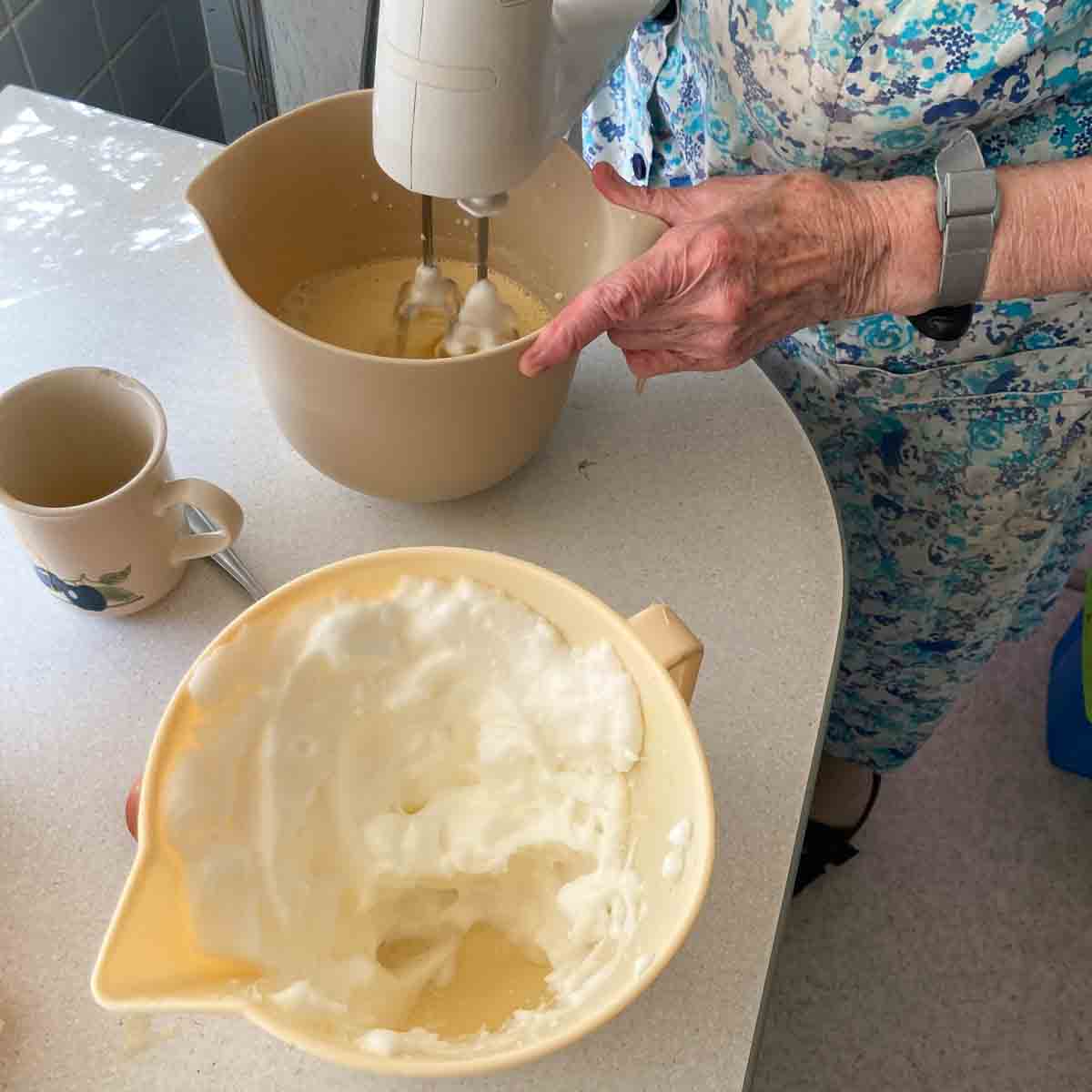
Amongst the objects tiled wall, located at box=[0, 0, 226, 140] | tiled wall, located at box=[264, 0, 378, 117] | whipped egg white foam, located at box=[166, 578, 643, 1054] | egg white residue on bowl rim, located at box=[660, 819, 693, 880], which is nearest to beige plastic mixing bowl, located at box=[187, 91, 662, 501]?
whipped egg white foam, located at box=[166, 578, 643, 1054]

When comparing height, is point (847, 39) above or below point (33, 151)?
above

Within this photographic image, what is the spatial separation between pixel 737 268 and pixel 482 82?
22 cm

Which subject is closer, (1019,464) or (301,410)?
(301,410)

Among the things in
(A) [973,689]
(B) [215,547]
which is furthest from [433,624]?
(A) [973,689]

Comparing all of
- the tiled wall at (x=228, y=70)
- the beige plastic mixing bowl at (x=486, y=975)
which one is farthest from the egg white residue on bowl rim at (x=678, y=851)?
the tiled wall at (x=228, y=70)

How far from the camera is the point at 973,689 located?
62.1 inches

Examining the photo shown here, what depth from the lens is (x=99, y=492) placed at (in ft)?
2.22

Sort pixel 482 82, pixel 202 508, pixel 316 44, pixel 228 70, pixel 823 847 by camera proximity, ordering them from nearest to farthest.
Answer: pixel 482 82 → pixel 202 508 → pixel 316 44 → pixel 823 847 → pixel 228 70

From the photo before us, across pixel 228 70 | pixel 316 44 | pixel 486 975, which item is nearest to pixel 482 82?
pixel 486 975

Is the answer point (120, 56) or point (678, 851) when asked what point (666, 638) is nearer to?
point (678, 851)

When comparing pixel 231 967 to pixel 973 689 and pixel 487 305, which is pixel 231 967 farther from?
pixel 973 689

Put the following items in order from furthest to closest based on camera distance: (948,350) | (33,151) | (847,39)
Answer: (33,151)
(948,350)
(847,39)

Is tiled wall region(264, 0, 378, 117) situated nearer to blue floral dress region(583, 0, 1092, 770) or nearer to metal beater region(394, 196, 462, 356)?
blue floral dress region(583, 0, 1092, 770)

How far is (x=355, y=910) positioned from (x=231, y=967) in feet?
0.26
